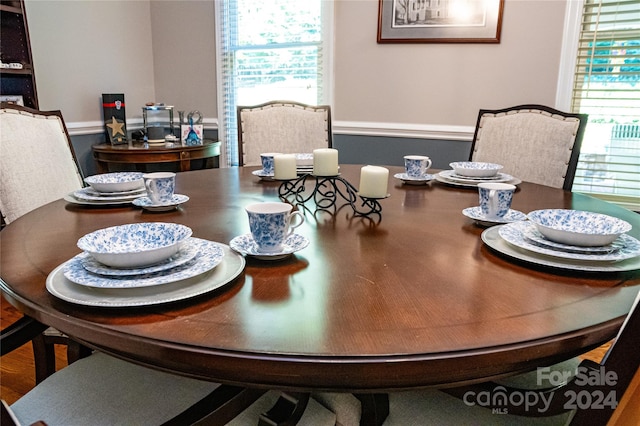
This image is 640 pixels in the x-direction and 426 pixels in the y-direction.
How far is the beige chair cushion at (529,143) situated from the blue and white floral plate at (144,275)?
1.66m

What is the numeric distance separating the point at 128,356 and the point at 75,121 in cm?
280

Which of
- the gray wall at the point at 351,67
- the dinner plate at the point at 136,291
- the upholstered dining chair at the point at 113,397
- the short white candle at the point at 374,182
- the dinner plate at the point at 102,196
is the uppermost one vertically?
the gray wall at the point at 351,67

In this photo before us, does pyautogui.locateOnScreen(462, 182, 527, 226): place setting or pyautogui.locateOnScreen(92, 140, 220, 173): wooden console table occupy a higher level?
pyautogui.locateOnScreen(462, 182, 527, 226): place setting

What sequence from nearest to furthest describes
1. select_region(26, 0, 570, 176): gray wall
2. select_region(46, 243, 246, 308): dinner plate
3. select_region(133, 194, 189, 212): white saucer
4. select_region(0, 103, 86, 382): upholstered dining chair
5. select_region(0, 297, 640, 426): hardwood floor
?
select_region(46, 243, 246, 308): dinner plate < select_region(133, 194, 189, 212): white saucer < select_region(0, 103, 86, 382): upholstered dining chair < select_region(0, 297, 640, 426): hardwood floor < select_region(26, 0, 570, 176): gray wall

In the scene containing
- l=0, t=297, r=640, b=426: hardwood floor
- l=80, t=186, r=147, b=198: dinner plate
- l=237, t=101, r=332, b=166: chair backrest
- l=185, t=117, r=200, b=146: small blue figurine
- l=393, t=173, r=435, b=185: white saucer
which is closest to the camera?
l=80, t=186, r=147, b=198: dinner plate

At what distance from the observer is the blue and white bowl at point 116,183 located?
4.39 ft

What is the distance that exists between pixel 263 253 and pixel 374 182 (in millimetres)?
414

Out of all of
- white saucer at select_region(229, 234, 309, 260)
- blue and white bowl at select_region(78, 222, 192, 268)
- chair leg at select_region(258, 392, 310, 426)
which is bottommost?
chair leg at select_region(258, 392, 310, 426)

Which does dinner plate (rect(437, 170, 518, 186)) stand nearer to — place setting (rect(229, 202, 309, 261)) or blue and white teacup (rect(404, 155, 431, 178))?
blue and white teacup (rect(404, 155, 431, 178))

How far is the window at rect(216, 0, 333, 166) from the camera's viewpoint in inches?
122

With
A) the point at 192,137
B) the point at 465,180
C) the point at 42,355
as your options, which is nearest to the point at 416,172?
the point at 465,180

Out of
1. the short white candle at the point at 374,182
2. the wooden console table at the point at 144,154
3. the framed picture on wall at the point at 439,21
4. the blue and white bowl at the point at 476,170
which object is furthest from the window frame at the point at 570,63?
the wooden console table at the point at 144,154

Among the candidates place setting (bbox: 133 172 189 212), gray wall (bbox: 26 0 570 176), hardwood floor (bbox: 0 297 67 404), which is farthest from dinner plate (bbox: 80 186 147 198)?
gray wall (bbox: 26 0 570 176)

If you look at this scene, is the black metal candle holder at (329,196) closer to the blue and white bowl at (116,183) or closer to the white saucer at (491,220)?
the white saucer at (491,220)
